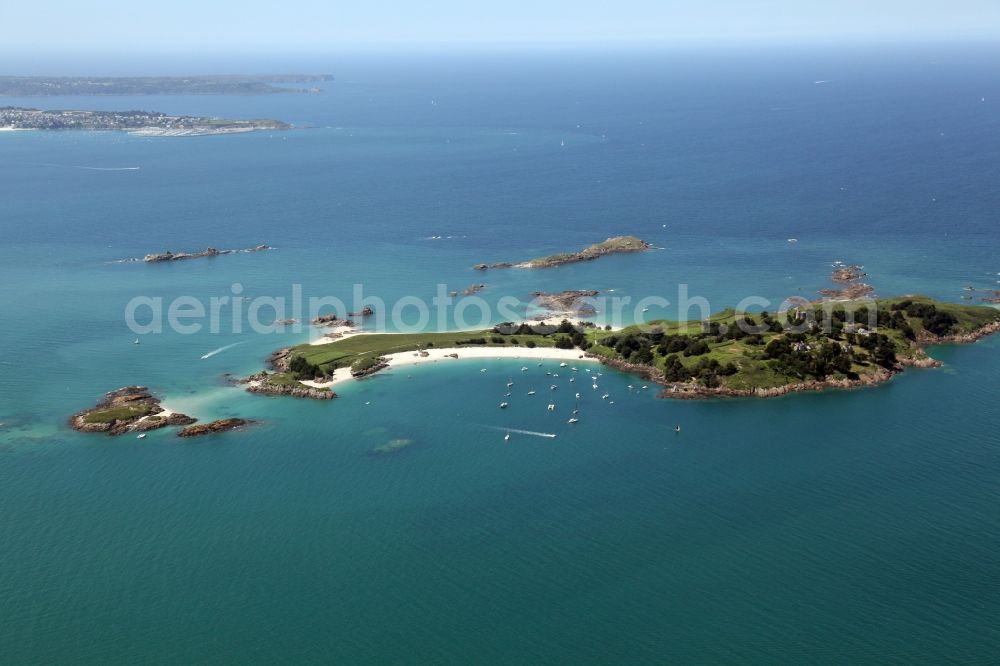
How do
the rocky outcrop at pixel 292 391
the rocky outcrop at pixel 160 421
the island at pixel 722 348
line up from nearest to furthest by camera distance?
the rocky outcrop at pixel 160 421 < the rocky outcrop at pixel 292 391 < the island at pixel 722 348

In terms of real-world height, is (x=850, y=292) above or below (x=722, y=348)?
above

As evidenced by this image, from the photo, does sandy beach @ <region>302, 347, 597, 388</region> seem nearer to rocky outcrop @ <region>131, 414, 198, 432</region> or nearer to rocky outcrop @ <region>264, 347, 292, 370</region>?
rocky outcrop @ <region>264, 347, 292, 370</region>

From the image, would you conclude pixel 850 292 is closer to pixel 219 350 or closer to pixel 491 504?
pixel 491 504

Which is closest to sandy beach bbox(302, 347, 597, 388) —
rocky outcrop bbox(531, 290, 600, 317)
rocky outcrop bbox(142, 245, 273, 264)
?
rocky outcrop bbox(531, 290, 600, 317)

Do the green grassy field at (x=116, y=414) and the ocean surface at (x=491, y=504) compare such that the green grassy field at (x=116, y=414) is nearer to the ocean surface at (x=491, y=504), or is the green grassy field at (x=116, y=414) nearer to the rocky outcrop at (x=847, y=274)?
the ocean surface at (x=491, y=504)

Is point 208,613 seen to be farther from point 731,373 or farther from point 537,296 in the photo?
point 537,296

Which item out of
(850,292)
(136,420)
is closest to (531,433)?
(136,420)

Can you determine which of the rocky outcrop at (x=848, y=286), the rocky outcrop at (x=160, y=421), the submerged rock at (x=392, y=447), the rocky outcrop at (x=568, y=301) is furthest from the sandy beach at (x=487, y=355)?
the rocky outcrop at (x=848, y=286)
